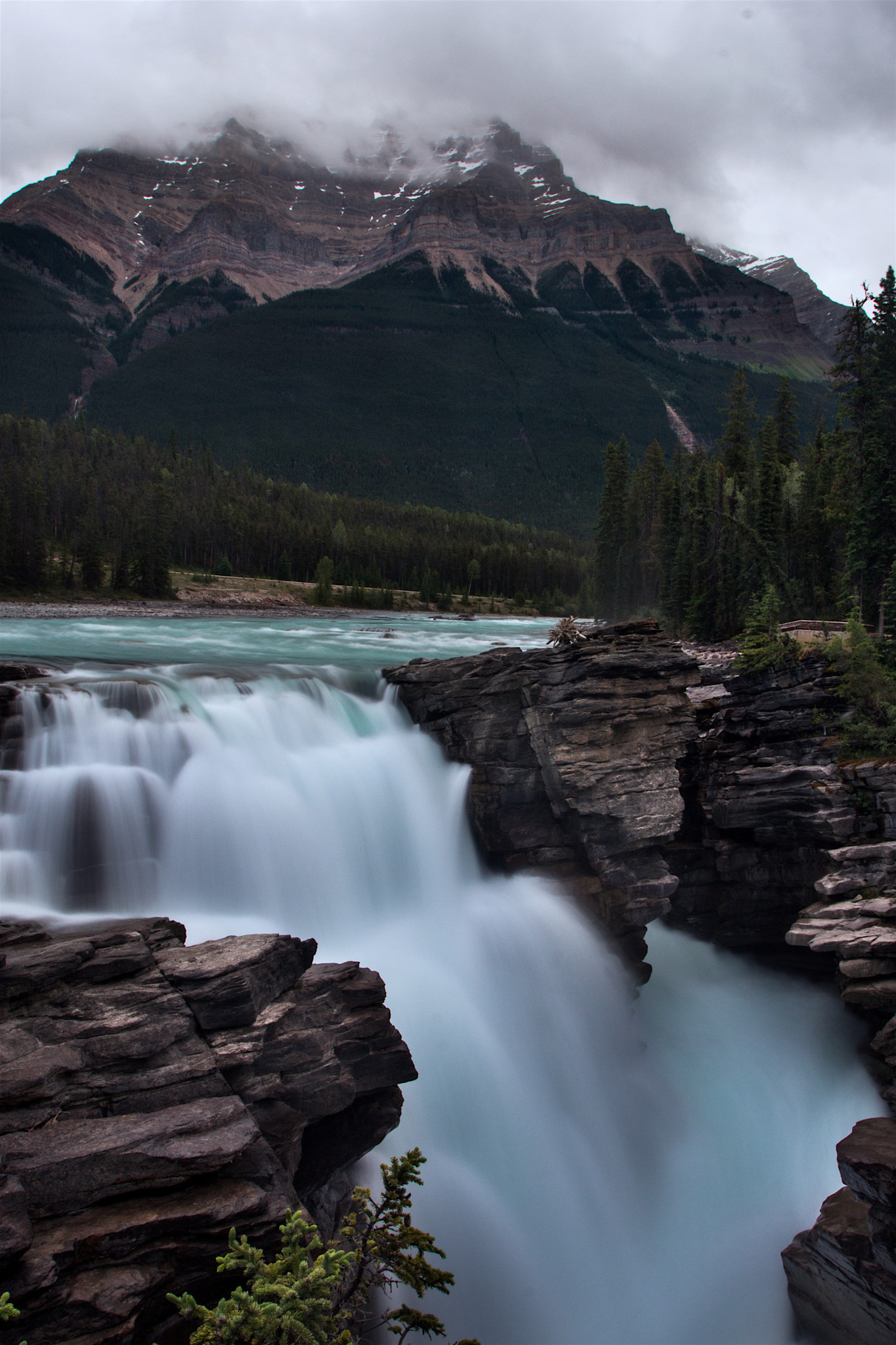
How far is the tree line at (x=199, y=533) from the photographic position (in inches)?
3629

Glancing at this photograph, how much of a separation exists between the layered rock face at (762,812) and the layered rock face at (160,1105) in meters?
13.9

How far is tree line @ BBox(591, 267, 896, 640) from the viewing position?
3528 cm

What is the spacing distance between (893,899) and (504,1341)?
1245 centimetres

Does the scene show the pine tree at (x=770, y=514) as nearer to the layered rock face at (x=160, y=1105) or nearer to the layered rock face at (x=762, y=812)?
the layered rock face at (x=762, y=812)

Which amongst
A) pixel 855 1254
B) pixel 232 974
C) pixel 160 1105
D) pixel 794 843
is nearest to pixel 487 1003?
pixel 855 1254

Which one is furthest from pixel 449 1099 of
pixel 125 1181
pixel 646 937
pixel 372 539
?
pixel 372 539

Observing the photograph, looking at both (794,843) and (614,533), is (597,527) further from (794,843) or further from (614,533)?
(794,843)

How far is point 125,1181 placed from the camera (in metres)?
7.34

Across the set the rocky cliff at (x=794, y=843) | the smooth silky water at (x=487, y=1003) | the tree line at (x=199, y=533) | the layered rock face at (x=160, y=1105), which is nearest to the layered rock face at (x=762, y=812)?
the rocky cliff at (x=794, y=843)

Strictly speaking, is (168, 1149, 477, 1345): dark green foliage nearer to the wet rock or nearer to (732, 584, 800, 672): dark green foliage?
the wet rock

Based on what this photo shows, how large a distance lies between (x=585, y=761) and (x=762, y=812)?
21.0 feet

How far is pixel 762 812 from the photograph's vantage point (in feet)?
70.4

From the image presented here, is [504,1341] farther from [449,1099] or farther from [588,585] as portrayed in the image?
[588,585]

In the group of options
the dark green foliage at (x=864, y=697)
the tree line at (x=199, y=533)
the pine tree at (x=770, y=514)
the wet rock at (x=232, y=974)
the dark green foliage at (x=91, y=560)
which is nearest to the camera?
the wet rock at (x=232, y=974)
